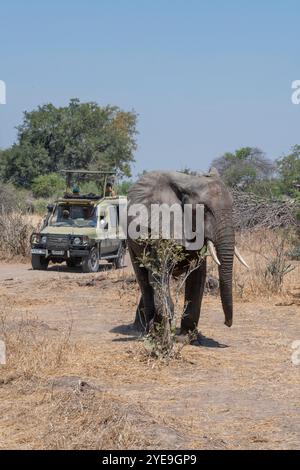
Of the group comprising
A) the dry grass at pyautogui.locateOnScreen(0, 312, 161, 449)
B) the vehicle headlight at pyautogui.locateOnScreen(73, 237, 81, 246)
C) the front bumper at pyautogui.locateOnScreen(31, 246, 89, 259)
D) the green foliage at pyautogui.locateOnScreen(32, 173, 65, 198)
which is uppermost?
the green foliage at pyautogui.locateOnScreen(32, 173, 65, 198)

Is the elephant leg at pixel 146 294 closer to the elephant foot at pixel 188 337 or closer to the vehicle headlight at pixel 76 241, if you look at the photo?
the elephant foot at pixel 188 337

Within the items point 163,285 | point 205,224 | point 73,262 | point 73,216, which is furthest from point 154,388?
point 73,216

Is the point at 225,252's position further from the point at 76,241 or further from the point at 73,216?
the point at 73,216

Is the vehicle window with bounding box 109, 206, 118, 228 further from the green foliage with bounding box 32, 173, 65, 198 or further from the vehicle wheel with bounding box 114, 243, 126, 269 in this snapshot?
the green foliage with bounding box 32, 173, 65, 198

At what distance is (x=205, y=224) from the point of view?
9820mm

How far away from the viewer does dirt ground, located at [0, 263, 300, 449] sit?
20.5 ft

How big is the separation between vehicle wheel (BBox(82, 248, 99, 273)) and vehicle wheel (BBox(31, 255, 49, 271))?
98 cm

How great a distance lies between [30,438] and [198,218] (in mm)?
4270

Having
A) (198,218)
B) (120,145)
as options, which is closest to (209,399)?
(198,218)

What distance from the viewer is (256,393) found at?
7.89 metres

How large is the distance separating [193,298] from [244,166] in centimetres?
2620

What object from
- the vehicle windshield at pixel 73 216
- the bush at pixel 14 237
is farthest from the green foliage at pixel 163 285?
the bush at pixel 14 237

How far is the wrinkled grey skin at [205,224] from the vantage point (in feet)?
31.9

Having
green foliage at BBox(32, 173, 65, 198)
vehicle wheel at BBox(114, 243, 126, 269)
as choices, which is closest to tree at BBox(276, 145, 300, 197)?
vehicle wheel at BBox(114, 243, 126, 269)
